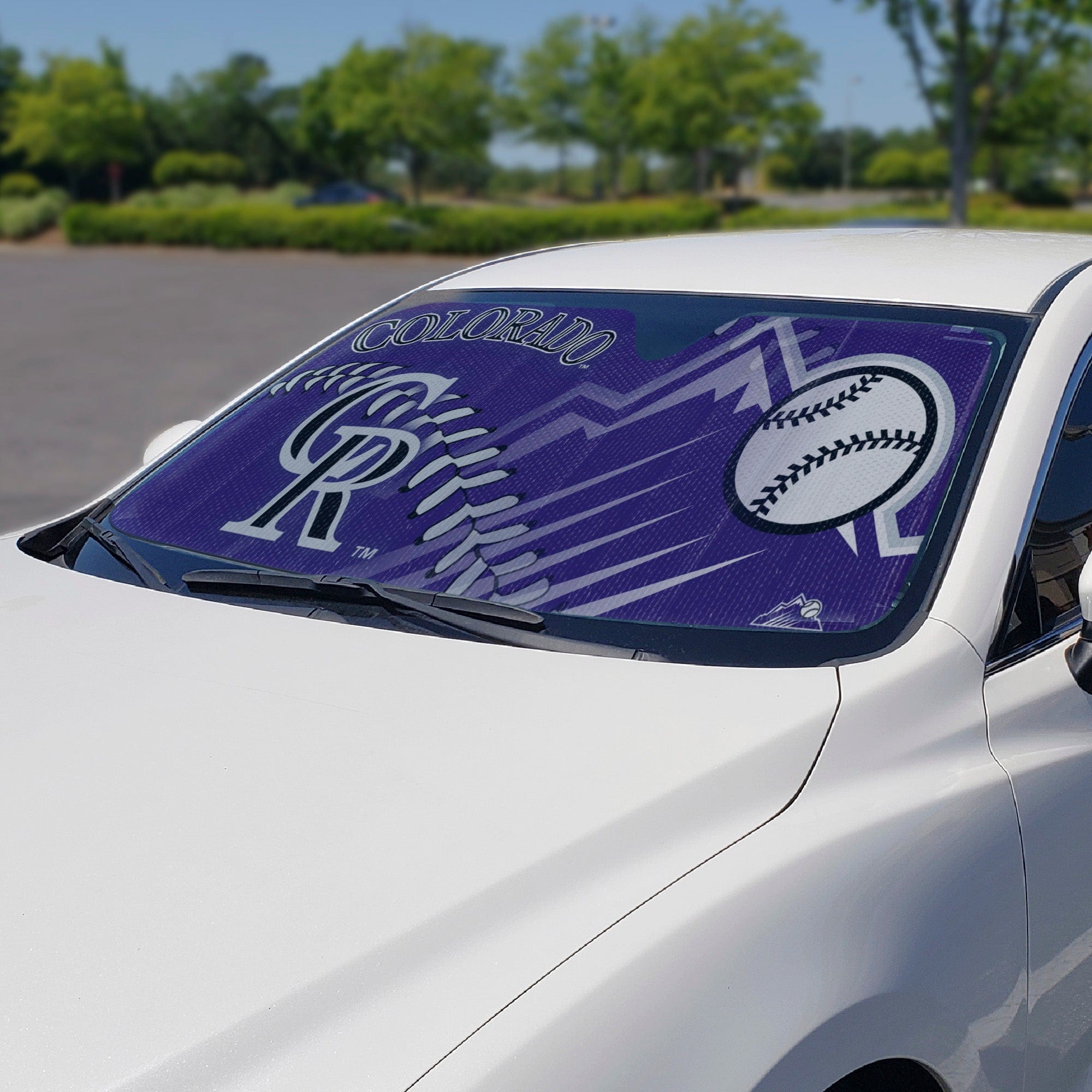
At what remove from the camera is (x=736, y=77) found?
157 feet

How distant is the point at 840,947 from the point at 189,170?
2617 inches

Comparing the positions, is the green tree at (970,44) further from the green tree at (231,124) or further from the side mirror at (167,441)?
the green tree at (231,124)

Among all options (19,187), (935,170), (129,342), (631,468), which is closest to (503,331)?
(631,468)

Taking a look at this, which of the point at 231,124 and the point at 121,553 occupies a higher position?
the point at 231,124

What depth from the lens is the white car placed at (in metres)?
1.39

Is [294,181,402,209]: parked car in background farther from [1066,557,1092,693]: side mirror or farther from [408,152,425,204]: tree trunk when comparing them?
[1066,557,1092,693]: side mirror

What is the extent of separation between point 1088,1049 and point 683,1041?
92 centimetres

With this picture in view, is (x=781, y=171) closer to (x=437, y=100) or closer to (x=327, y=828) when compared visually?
(x=437, y=100)

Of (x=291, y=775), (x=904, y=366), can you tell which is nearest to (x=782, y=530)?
(x=904, y=366)

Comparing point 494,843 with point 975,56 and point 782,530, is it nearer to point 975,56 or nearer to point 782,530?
point 782,530

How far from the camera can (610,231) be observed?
116 feet

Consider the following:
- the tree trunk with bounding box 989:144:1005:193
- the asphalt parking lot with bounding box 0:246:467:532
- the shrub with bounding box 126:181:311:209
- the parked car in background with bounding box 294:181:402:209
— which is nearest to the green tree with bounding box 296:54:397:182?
the shrub with bounding box 126:181:311:209

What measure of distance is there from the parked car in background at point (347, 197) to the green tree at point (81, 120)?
17.1 m

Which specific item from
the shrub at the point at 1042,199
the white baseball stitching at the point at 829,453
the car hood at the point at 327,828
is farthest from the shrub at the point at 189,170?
the car hood at the point at 327,828
